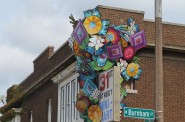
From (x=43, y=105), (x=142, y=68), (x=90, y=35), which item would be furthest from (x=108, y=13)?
(x=43, y=105)

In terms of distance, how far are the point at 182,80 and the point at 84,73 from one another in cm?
496

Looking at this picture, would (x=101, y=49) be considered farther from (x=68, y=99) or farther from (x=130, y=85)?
(x=68, y=99)

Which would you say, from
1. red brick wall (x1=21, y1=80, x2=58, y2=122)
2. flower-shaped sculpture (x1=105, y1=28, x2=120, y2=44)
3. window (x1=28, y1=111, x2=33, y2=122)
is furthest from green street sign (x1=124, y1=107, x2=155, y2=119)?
window (x1=28, y1=111, x2=33, y2=122)

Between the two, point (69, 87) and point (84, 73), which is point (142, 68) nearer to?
point (84, 73)

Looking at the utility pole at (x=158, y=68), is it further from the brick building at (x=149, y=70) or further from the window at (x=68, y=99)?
the window at (x=68, y=99)

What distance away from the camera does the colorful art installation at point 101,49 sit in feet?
73.7

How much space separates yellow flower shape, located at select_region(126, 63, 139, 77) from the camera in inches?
904

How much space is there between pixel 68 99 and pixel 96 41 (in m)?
5.01

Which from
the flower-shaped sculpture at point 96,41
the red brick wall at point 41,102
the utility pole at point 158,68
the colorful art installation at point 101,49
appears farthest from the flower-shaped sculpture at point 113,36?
the utility pole at point 158,68

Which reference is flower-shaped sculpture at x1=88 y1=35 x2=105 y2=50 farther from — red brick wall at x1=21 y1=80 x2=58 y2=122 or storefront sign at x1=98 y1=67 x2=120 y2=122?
storefront sign at x1=98 y1=67 x2=120 y2=122

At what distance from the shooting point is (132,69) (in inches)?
904

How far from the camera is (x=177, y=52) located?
79.8 feet

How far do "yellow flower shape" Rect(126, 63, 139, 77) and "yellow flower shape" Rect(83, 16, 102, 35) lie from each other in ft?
7.40

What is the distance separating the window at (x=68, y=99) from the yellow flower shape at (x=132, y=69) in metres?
3.11
